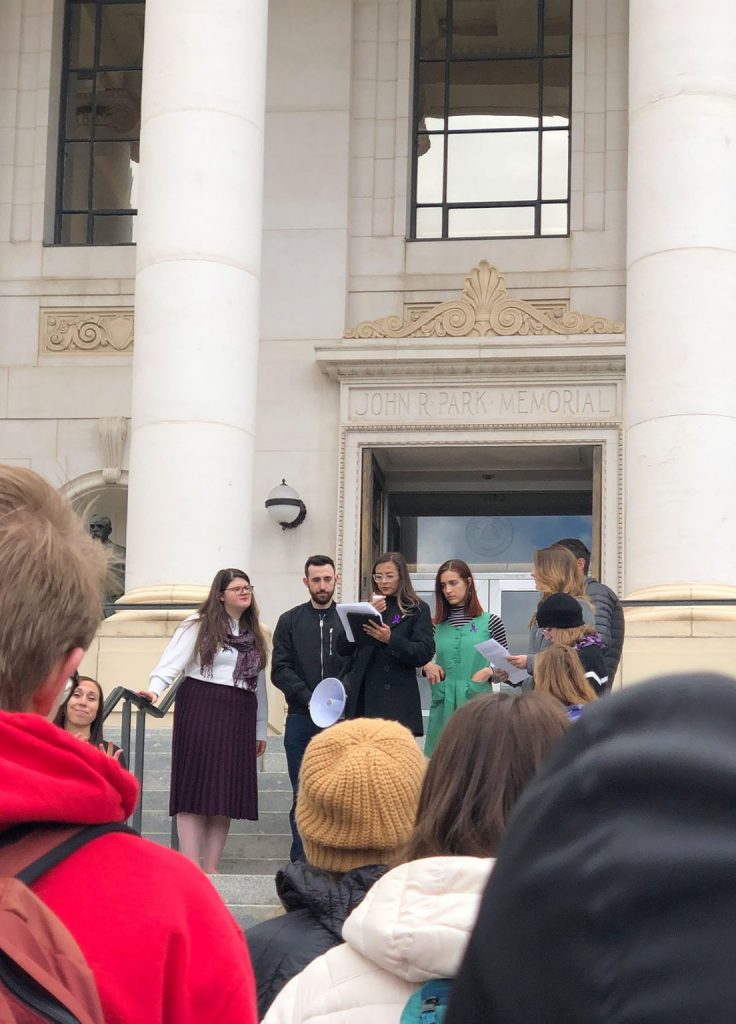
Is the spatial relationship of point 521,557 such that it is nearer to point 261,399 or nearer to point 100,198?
point 261,399

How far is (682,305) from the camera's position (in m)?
11.7

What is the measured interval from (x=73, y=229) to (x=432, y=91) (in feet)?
13.1

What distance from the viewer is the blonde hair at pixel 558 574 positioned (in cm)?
734

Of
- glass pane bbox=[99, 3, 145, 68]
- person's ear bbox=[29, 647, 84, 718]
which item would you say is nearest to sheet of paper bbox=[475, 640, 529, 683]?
person's ear bbox=[29, 647, 84, 718]

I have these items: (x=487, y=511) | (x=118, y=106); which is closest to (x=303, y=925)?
(x=487, y=511)

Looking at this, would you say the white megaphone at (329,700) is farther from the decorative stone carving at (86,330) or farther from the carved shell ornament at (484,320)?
the decorative stone carving at (86,330)

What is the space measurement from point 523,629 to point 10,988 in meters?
16.0

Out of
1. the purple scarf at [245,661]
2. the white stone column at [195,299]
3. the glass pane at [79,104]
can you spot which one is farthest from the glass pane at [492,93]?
the purple scarf at [245,661]

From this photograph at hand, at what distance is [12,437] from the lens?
53.6 ft

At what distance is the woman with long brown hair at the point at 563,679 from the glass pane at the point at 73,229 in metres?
12.5

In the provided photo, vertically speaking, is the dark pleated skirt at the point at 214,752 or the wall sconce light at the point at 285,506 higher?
the wall sconce light at the point at 285,506

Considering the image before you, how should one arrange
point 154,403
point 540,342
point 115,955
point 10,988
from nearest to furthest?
point 10,988 < point 115,955 < point 154,403 < point 540,342

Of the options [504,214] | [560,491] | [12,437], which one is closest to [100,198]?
[12,437]

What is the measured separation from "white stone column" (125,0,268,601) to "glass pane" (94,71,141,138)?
5.25 meters
